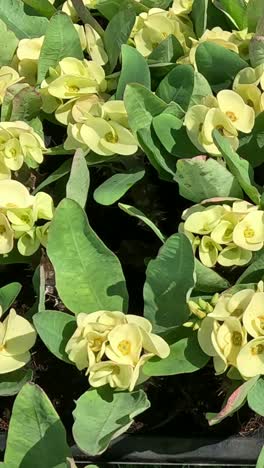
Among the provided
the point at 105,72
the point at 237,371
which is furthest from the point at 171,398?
the point at 105,72

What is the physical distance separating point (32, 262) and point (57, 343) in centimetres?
17

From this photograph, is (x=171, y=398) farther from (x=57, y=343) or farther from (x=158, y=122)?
(x=158, y=122)

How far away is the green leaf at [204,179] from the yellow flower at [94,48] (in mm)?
288

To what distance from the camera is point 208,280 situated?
878 mm

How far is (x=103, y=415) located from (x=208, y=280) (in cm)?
17

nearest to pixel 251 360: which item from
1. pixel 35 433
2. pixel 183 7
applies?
pixel 35 433

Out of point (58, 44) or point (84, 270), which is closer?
point (84, 270)

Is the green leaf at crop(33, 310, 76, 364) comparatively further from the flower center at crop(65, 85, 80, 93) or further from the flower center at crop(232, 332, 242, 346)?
the flower center at crop(65, 85, 80, 93)

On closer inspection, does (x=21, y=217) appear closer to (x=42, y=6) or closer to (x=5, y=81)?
(x=5, y=81)

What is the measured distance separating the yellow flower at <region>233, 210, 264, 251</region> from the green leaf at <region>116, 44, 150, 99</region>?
0.80 ft

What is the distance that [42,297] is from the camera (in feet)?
2.88

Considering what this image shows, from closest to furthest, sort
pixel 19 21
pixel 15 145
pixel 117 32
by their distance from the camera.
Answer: pixel 15 145 < pixel 117 32 < pixel 19 21

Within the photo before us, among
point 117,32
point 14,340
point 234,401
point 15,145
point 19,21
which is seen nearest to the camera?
point 234,401

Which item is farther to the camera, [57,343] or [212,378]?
[212,378]
